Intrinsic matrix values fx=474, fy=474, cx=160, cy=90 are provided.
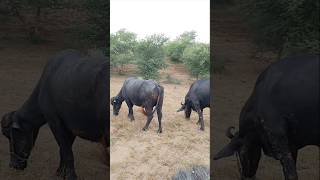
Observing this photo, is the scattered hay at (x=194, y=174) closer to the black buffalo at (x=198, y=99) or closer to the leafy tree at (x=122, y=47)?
the black buffalo at (x=198, y=99)

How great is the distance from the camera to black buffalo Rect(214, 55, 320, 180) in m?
5.01

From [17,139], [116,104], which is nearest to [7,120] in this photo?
[17,139]

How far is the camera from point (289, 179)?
18.0 ft

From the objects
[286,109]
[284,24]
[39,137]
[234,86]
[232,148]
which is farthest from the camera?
[39,137]

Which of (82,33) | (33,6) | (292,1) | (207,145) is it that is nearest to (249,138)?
(207,145)

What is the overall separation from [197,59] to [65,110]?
2177 millimetres

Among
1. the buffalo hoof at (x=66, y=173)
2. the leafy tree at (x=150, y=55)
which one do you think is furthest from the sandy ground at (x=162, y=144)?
the buffalo hoof at (x=66, y=173)

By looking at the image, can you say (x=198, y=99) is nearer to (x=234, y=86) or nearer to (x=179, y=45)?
(x=234, y=86)

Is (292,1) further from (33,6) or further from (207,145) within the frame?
(33,6)

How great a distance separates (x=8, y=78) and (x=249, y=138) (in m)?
3.80

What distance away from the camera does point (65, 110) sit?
20.9 feet

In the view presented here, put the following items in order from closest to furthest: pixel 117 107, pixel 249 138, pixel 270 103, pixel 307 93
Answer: pixel 307 93, pixel 270 103, pixel 249 138, pixel 117 107

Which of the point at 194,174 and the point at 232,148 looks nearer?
the point at 232,148

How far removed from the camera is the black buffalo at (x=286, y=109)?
5008 millimetres
